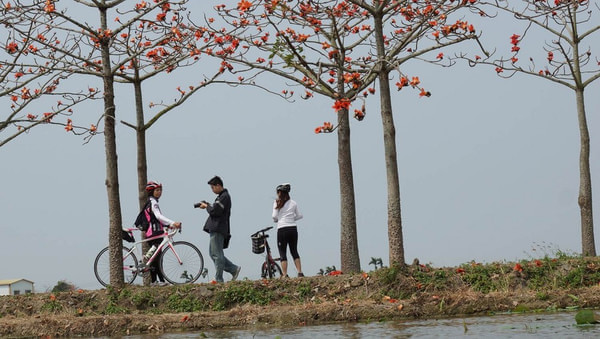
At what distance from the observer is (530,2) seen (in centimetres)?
2225

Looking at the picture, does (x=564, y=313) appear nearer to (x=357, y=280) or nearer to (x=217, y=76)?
(x=357, y=280)

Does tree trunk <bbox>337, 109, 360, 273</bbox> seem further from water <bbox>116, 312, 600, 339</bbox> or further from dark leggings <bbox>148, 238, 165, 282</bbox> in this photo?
water <bbox>116, 312, 600, 339</bbox>

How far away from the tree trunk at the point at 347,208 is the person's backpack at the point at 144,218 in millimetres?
4326

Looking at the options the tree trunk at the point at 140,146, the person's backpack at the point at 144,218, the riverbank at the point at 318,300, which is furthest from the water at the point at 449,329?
the tree trunk at the point at 140,146

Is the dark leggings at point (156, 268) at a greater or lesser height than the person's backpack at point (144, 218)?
lesser

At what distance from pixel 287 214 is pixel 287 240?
21.0 inches

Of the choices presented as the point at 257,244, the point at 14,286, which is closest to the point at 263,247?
the point at 257,244

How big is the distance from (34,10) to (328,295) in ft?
30.1

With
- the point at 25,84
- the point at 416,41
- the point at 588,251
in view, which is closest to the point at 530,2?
the point at 416,41

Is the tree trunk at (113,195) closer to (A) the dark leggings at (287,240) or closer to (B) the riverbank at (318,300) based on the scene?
(B) the riverbank at (318,300)

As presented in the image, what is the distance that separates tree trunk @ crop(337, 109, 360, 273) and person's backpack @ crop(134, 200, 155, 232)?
4.33m

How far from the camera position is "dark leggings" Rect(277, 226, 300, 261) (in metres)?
17.7

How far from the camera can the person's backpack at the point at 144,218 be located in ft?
61.0

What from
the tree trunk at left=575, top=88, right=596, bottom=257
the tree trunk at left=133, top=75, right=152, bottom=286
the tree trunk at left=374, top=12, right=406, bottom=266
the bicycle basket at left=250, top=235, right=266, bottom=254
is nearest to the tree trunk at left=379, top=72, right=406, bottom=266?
the tree trunk at left=374, top=12, right=406, bottom=266
